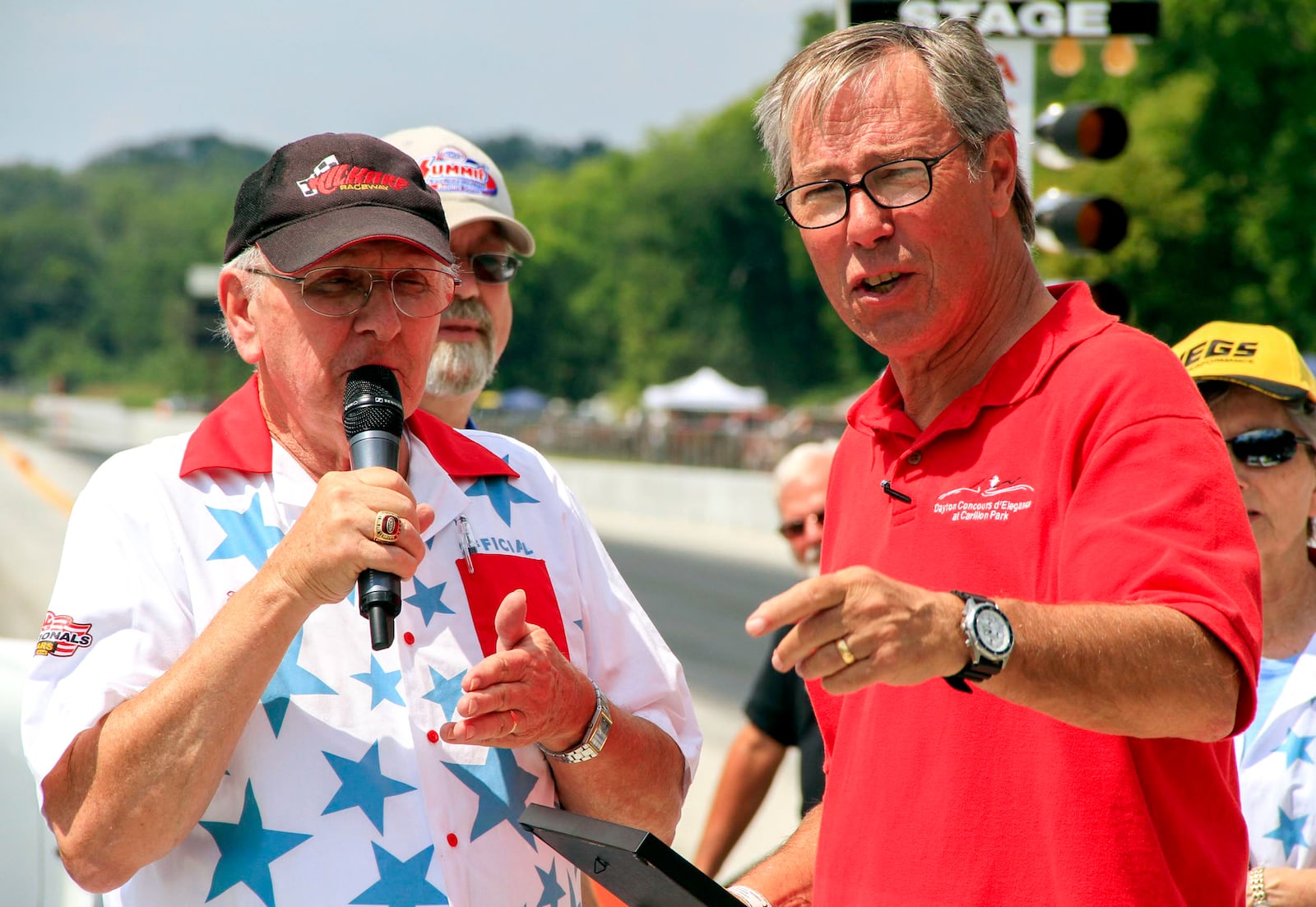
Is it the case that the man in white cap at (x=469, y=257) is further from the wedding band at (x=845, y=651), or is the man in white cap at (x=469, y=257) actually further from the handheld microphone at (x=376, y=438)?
the wedding band at (x=845, y=651)

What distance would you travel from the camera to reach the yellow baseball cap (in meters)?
3.21

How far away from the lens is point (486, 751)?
2543mm

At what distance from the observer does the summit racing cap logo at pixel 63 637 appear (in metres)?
2.28

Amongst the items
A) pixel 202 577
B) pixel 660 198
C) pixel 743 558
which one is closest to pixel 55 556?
pixel 743 558

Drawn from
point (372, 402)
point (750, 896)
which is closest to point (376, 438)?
point (372, 402)

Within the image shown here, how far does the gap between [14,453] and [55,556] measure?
75.0 feet

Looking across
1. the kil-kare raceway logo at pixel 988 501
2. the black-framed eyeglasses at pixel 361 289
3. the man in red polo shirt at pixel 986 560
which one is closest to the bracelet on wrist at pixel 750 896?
the man in red polo shirt at pixel 986 560

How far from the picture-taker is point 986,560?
2.26 m

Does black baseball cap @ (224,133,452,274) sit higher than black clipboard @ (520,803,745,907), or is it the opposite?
black baseball cap @ (224,133,452,274)

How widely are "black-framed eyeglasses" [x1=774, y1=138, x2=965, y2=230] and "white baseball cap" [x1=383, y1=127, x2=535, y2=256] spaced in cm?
138

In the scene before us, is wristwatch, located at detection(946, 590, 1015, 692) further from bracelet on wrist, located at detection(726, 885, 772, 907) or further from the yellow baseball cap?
the yellow baseball cap

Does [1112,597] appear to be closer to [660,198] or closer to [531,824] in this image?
[531,824]

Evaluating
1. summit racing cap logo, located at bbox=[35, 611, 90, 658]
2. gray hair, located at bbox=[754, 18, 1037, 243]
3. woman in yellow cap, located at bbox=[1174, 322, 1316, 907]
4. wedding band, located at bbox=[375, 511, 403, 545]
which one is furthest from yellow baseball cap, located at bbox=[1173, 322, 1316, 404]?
summit racing cap logo, located at bbox=[35, 611, 90, 658]

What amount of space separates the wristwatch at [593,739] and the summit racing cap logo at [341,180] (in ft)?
3.38
